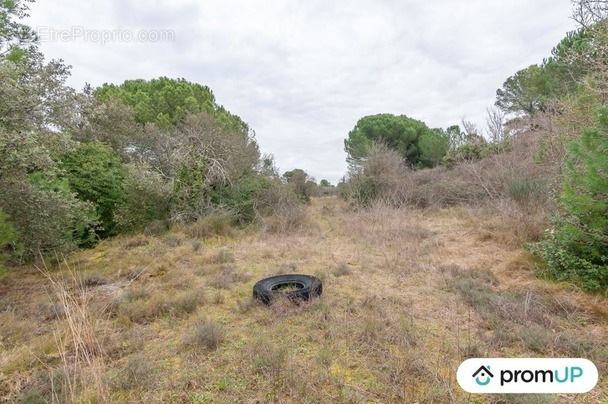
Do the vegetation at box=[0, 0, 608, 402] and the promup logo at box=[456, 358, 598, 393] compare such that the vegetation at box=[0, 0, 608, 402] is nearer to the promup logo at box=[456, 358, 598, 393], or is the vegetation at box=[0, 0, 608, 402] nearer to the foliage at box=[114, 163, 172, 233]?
the foliage at box=[114, 163, 172, 233]

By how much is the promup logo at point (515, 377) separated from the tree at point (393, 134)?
17526 mm

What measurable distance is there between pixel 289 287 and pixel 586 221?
4193 mm

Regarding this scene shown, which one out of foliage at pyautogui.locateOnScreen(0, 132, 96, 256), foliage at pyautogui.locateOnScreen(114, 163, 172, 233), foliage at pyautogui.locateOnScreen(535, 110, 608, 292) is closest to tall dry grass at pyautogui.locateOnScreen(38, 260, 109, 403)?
foliage at pyautogui.locateOnScreen(0, 132, 96, 256)

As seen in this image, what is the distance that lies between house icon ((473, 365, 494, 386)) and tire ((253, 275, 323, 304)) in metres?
2.29

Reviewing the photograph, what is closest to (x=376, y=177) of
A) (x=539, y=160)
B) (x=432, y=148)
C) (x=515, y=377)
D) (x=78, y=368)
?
(x=539, y=160)

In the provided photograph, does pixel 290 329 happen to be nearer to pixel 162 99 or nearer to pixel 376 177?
pixel 376 177

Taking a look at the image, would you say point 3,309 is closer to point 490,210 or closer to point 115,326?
point 115,326

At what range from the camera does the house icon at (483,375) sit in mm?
1915

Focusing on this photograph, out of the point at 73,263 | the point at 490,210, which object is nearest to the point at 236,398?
the point at 73,263

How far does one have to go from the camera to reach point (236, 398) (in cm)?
226

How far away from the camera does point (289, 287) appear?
455 centimetres

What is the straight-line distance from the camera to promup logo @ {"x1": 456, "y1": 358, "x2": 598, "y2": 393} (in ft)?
6.17

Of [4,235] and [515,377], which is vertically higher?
[4,235]

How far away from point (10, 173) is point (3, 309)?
1932 mm
